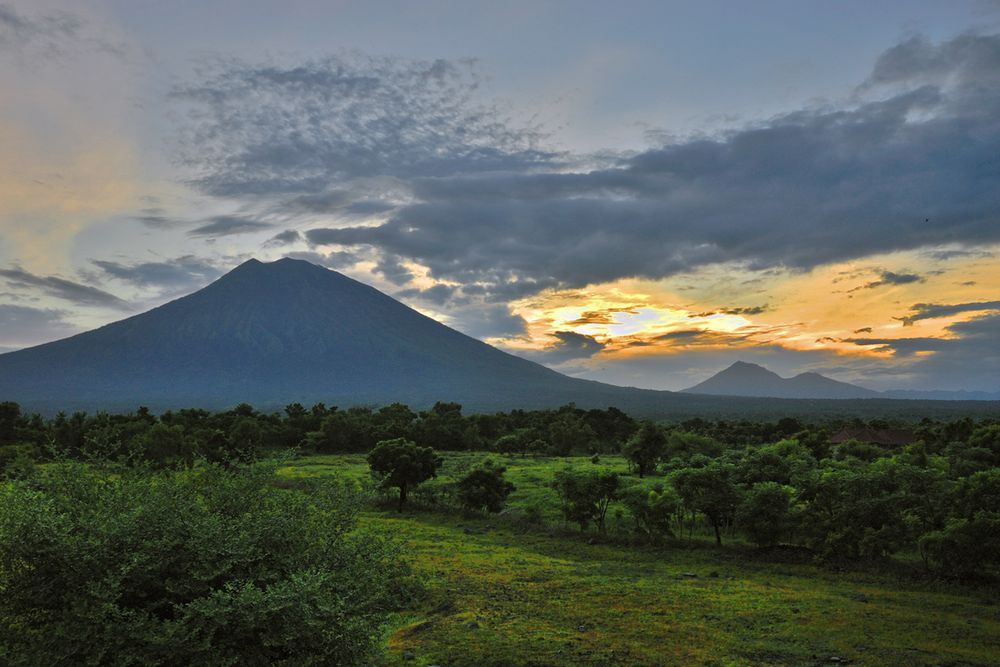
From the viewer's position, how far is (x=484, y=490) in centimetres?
3616

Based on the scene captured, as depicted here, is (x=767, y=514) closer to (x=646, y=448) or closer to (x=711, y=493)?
(x=711, y=493)

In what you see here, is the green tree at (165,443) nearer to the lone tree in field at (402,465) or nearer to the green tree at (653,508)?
the lone tree in field at (402,465)

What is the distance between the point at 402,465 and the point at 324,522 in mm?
29247

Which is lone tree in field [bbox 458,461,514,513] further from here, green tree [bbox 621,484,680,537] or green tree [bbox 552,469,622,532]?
green tree [bbox 621,484,680,537]

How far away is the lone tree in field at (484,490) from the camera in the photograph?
36094 millimetres

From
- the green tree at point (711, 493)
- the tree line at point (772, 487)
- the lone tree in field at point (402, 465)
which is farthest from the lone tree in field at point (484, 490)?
the green tree at point (711, 493)

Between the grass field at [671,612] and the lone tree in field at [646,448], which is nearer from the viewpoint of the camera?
the grass field at [671,612]

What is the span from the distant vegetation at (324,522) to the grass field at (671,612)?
1488mm

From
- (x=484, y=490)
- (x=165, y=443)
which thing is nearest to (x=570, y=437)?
(x=484, y=490)

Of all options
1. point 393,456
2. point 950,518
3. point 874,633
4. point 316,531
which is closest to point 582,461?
point 393,456

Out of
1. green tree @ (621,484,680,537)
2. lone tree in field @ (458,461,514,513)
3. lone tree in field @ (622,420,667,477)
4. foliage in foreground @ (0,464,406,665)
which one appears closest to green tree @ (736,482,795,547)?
green tree @ (621,484,680,537)

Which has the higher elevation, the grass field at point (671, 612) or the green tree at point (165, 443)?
the green tree at point (165, 443)

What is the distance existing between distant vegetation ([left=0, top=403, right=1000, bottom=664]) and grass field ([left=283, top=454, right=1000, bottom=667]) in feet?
4.88

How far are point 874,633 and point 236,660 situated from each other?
53.1ft
